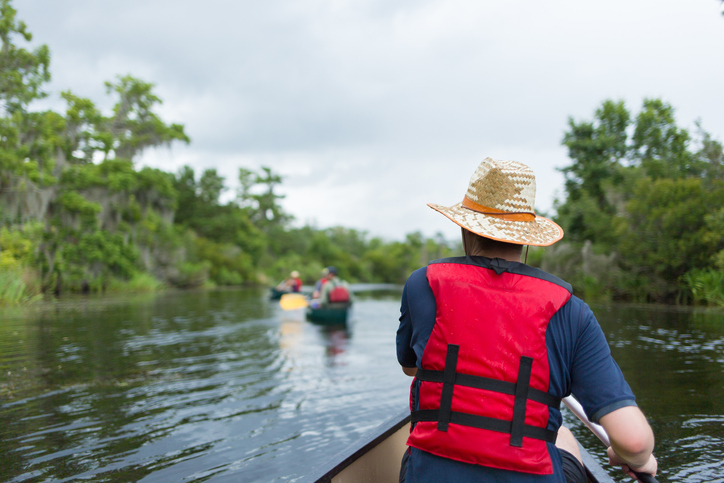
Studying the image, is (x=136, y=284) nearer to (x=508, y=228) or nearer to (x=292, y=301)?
(x=292, y=301)

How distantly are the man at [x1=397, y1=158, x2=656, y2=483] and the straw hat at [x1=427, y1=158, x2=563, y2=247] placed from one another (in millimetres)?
31

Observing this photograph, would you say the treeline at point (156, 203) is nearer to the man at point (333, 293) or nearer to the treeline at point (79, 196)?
the treeline at point (79, 196)

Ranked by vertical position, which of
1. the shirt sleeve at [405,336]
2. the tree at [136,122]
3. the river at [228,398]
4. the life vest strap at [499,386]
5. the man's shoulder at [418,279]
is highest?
the tree at [136,122]

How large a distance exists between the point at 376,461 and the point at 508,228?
1.79m

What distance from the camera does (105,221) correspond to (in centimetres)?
2428

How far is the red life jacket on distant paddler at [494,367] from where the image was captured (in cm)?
152

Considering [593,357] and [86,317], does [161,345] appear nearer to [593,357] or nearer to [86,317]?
[86,317]

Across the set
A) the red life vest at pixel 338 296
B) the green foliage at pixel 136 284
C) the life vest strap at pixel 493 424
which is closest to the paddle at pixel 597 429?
the life vest strap at pixel 493 424

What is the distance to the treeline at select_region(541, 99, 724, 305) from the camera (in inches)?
647

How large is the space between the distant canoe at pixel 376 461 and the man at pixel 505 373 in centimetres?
87

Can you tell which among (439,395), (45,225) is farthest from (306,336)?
(45,225)

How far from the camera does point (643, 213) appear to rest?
1834 centimetres

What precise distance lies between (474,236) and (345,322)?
11794 mm

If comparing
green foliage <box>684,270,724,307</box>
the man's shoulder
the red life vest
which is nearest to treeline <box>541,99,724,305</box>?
green foliage <box>684,270,724,307</box>
